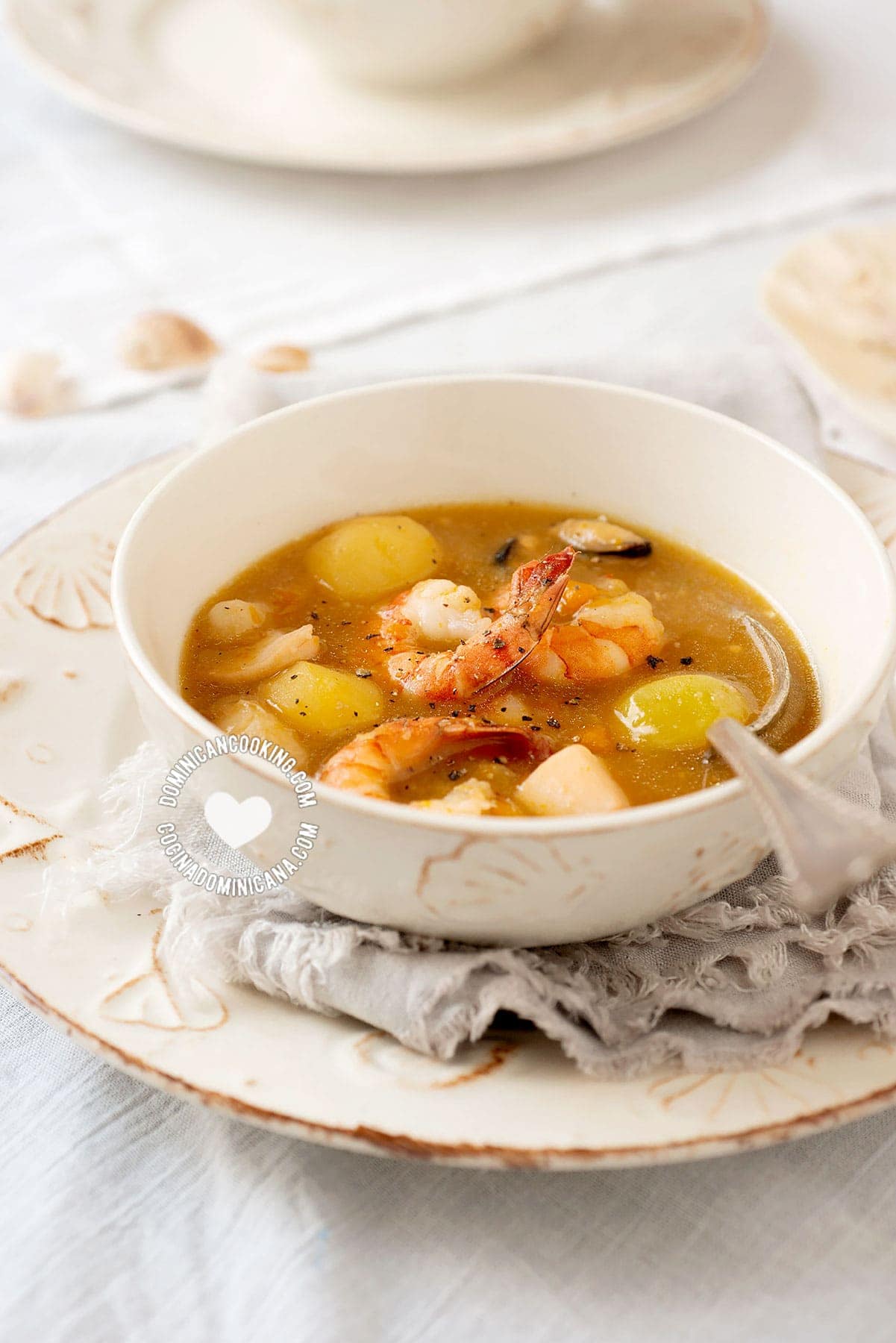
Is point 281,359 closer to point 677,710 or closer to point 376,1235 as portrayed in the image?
point 677,710

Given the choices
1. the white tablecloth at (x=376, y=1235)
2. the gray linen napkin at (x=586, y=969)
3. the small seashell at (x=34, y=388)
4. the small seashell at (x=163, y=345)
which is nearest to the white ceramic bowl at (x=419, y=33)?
the small seashell at (x=163, y=345)

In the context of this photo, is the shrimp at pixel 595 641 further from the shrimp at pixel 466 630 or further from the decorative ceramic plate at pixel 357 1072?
the decorative ceramic plate at pixel 357 1072

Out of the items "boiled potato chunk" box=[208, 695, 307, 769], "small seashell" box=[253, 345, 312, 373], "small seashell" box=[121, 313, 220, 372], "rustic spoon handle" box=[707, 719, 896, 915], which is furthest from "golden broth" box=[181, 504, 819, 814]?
"small seashell" box=[121, 313, 220, 372]

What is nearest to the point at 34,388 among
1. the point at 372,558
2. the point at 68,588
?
the point at 68,588

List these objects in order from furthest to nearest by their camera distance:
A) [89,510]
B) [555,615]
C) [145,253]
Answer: [145,253] < [89,510] < [555,615]

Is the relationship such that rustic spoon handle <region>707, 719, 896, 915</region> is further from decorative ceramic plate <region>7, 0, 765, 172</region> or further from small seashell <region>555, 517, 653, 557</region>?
decorative ceramic plate <region>7, 0, 765, 172</region>

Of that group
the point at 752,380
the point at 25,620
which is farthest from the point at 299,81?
the point at 25,620

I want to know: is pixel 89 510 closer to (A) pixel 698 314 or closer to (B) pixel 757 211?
(A) pixel 698 314

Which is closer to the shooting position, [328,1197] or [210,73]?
[328,1197]
